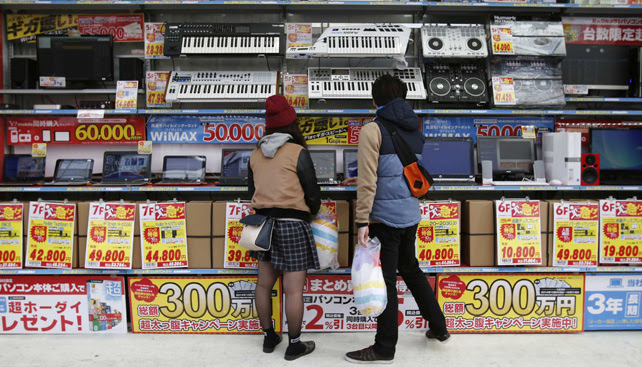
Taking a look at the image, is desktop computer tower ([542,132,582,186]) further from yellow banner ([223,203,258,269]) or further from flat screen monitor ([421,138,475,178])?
yellow banner ([223,203,258,269])

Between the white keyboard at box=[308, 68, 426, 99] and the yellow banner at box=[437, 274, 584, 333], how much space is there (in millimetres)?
1491

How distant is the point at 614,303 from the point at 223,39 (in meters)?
3.59

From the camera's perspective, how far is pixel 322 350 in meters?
3.41

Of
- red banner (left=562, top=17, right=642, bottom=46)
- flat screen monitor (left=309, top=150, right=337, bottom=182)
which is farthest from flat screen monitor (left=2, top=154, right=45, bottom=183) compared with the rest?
red banner (left=562, top=17, right=642, bottom=46)

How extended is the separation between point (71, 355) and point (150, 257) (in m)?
0.80

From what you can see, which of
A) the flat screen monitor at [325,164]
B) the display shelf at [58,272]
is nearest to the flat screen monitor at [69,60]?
the display shelf at [58,272]

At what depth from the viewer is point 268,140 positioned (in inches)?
123

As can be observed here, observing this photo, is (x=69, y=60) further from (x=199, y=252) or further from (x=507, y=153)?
(x=507, y=153)

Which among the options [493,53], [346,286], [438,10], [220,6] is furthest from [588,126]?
[220,6]

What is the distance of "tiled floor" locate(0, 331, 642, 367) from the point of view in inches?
127

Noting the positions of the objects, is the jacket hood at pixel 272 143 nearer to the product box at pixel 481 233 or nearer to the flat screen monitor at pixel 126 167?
the flat screen monitor at pixel 126 167

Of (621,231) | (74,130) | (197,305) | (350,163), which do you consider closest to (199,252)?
(197,305)

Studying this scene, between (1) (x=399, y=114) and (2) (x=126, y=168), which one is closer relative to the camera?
(1) (x=399, y=114)

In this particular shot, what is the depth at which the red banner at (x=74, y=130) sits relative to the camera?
4.20 metres
